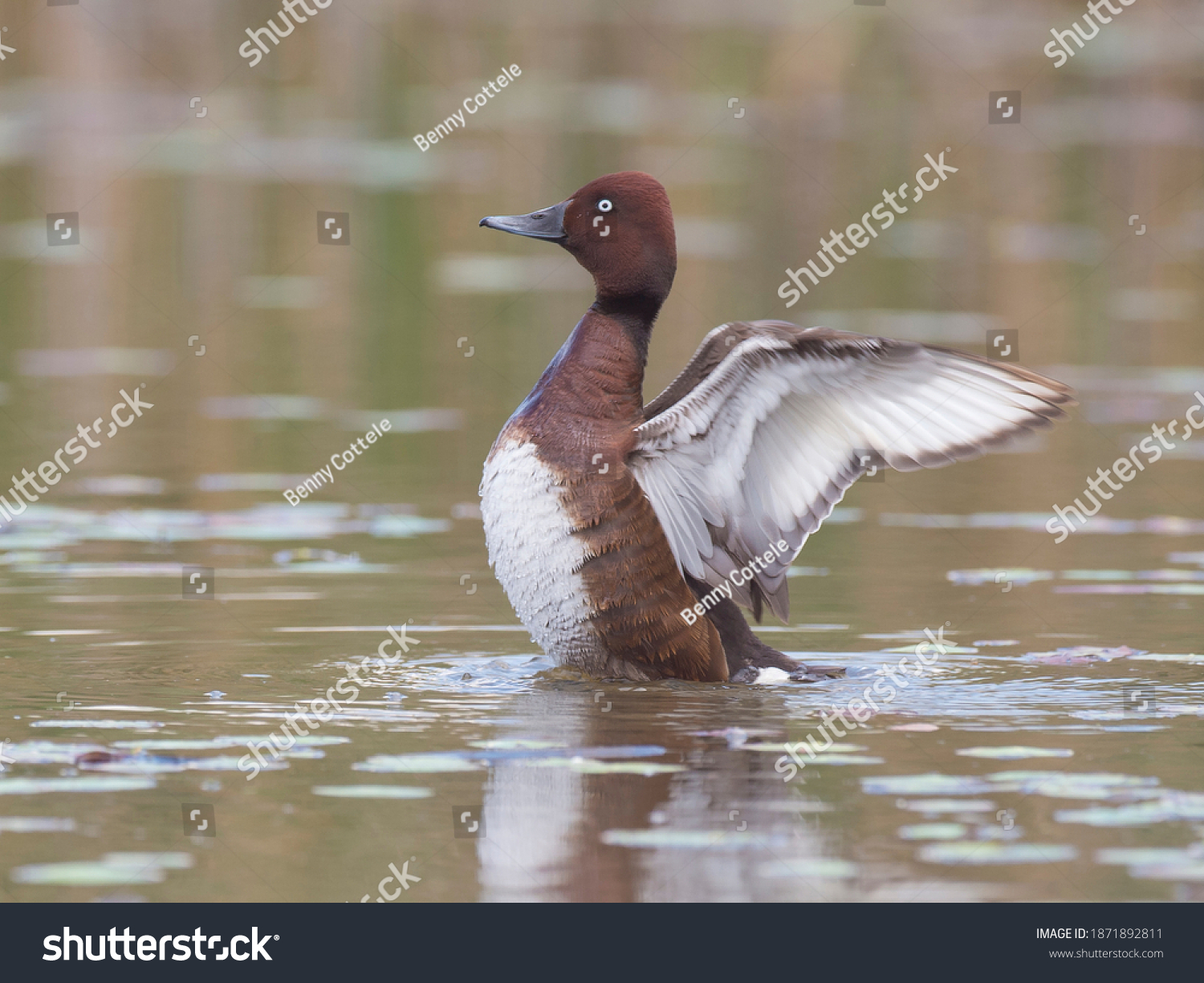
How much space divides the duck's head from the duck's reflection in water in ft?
6.86

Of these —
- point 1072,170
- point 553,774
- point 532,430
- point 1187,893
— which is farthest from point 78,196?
point 1187,893

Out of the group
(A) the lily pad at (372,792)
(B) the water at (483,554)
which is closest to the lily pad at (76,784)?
(B) the water at (483,554)

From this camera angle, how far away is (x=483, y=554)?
1084 centimetres

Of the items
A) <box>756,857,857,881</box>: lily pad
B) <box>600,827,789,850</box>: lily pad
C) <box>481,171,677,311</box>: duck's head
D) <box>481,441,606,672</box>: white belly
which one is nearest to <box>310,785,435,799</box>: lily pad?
<box>600,827,789,850</box>: lily pad

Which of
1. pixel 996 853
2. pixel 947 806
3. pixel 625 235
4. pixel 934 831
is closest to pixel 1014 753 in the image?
pixel 947 806

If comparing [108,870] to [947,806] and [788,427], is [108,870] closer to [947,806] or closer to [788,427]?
[947,806]

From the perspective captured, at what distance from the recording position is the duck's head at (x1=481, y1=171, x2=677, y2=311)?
8.99 metres

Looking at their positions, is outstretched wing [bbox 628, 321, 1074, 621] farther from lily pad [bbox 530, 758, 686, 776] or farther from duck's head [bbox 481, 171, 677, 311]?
lily pad [bbox 530, 758, 686, 776]

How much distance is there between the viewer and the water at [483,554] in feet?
20.0

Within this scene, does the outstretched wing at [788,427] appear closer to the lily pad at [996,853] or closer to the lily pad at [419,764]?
the lily pad at [419,764]

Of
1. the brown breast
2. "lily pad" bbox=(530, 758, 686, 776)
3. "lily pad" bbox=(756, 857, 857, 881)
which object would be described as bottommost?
"lily pad" bbox=(756, 857, 857, 881)

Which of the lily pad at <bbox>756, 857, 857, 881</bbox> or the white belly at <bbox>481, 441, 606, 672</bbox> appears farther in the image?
the white belly at <bbox>481, 441, 606, 672</bbox>

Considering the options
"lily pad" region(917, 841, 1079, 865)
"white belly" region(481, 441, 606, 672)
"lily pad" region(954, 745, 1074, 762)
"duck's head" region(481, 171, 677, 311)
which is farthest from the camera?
"duck's head" region(481, 171, 677, 311)

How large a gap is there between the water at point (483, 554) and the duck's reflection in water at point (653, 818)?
0.07 ft
